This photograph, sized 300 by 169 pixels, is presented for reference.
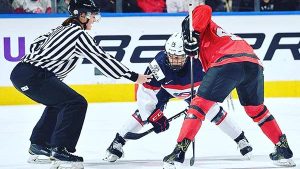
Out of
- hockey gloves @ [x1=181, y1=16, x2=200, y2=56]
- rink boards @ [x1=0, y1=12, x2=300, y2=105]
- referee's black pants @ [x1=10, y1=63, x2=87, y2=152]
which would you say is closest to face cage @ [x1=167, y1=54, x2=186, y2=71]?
hockey gloves @ [x1=181, y1=16, x2=200, y2=56]

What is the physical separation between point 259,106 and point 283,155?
31 cm

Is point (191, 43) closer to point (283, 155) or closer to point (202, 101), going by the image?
point (202, 101)

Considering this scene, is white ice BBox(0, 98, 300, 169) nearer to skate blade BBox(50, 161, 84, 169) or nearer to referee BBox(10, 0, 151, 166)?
skate blade BBox(50, 161, 84, 169)

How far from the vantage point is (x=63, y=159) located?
15.0ft

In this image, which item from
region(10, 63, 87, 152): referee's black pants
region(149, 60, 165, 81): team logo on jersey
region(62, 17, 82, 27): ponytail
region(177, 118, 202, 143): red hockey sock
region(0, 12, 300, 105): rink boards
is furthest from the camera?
region(0, 12, 300, 105): rink boards

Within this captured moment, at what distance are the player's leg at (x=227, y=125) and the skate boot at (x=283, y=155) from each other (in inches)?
10.8

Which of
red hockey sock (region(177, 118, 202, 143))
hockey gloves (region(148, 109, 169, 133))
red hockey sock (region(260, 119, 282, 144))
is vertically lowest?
hockey gloves (region(148, 109, 169, 133))

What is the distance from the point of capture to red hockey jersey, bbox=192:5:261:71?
14.7 ft

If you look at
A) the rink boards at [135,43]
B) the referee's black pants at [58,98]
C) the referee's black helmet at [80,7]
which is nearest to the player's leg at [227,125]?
the referee's black pants at [58,98]

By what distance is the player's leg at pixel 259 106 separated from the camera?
457 cm

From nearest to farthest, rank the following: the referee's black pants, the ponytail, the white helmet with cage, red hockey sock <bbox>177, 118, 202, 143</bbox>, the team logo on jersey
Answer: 1. red hockey sock <bbox>177, 118, 202, 143</bbox>
2. the referee's black pants
3. the ponytail
4. the white helmet with cage
5. the team logo on jersey

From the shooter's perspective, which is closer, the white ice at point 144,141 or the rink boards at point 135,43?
the white ice at point 144,141

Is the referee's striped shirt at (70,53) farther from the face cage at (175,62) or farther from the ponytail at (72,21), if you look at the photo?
the face cage at (175,62)

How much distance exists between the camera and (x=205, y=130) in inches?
248
